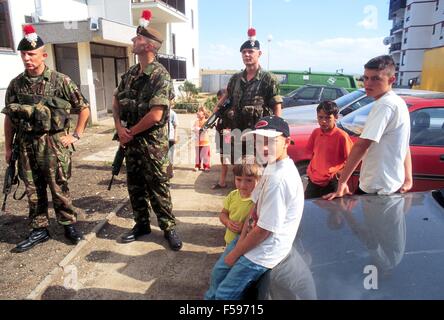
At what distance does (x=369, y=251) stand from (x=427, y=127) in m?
2.55

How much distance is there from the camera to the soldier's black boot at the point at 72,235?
3207 millimetres

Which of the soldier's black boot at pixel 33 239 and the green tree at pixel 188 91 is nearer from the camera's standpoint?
the soldier's black boot at pixel 33 239

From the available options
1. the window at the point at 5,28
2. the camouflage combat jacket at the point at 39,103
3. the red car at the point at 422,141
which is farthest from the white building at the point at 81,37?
the red car at the point at 422,141

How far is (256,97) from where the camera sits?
141 inches

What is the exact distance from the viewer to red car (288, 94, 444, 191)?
3252 millimetres

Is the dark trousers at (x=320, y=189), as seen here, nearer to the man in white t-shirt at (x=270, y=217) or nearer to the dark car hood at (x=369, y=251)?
the dark car hood at (x=369, y=251)

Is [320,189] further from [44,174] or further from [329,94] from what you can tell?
[329,94]

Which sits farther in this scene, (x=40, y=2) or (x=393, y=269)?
(x=40, y=2)

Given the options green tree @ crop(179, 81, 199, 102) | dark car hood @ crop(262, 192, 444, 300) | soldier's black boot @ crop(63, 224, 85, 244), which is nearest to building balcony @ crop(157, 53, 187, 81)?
green tree @ crop(179, 81, 199, 102)

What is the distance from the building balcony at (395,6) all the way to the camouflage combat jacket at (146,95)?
5378 centimetres
